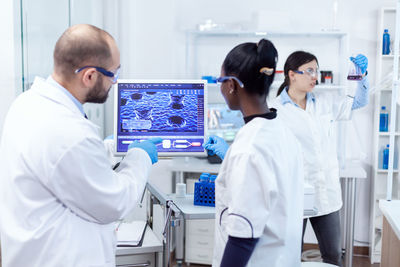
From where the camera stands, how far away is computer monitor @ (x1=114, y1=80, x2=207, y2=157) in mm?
1898

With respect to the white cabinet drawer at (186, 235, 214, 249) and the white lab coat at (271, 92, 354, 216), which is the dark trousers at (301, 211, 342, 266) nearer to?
the white lab coat at (271, 92, 354, 216)

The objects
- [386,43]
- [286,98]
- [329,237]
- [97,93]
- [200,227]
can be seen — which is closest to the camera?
[97,93]

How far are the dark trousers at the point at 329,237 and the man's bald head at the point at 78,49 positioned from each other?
151 cm

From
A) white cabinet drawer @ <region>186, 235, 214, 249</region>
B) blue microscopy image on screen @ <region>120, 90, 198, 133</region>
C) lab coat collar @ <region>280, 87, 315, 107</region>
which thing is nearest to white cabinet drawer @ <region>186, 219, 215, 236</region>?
white cabinet drawer @ <region>186, 235, 214, 249</region>

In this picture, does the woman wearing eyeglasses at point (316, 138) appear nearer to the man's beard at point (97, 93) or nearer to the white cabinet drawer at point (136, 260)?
the white cabinet drawer at point (136, 260)

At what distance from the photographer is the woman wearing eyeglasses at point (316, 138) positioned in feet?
7.55

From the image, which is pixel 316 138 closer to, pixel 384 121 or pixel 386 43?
pixel 384 121

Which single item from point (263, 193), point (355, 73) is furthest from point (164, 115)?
point (355, 73)

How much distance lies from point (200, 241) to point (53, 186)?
2123 mm

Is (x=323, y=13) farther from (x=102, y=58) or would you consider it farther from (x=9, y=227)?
(x=9, y=227)

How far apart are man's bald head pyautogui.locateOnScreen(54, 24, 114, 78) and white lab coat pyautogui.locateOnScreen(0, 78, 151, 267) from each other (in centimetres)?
8

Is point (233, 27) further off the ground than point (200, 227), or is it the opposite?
point (233, 27)

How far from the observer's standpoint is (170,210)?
71.3 inches

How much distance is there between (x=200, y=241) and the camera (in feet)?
10.5
